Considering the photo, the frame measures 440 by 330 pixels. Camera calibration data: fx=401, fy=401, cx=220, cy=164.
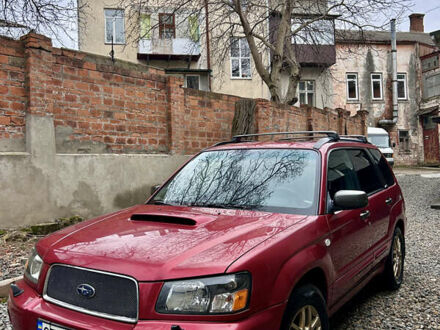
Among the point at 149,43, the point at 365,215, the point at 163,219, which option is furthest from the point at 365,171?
the point at 149,43

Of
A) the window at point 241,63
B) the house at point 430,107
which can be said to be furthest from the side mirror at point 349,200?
the house at point 430,107

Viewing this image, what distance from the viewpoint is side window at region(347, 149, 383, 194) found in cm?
398

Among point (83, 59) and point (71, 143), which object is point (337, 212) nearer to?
point (71, 143)

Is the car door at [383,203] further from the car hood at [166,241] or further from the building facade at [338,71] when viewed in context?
the building facade at [338,71]

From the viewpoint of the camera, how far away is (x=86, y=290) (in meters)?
2.22

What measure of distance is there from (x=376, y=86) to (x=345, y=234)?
31.0m

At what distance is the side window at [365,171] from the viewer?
13.1 ft

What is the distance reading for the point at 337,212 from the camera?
3170mm

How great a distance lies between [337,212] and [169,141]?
261 inches

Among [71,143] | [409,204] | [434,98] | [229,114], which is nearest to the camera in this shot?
[71,143]

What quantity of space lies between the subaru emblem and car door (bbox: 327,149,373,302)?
1676mm

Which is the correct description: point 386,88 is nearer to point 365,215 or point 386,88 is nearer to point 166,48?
point 166,48

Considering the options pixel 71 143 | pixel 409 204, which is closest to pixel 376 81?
pixel 409 204

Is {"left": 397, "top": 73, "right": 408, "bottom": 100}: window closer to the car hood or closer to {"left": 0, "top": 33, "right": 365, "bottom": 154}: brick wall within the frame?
{"left": 0, "top": 33, "right": 365, "bottom": 154}: brick wall
